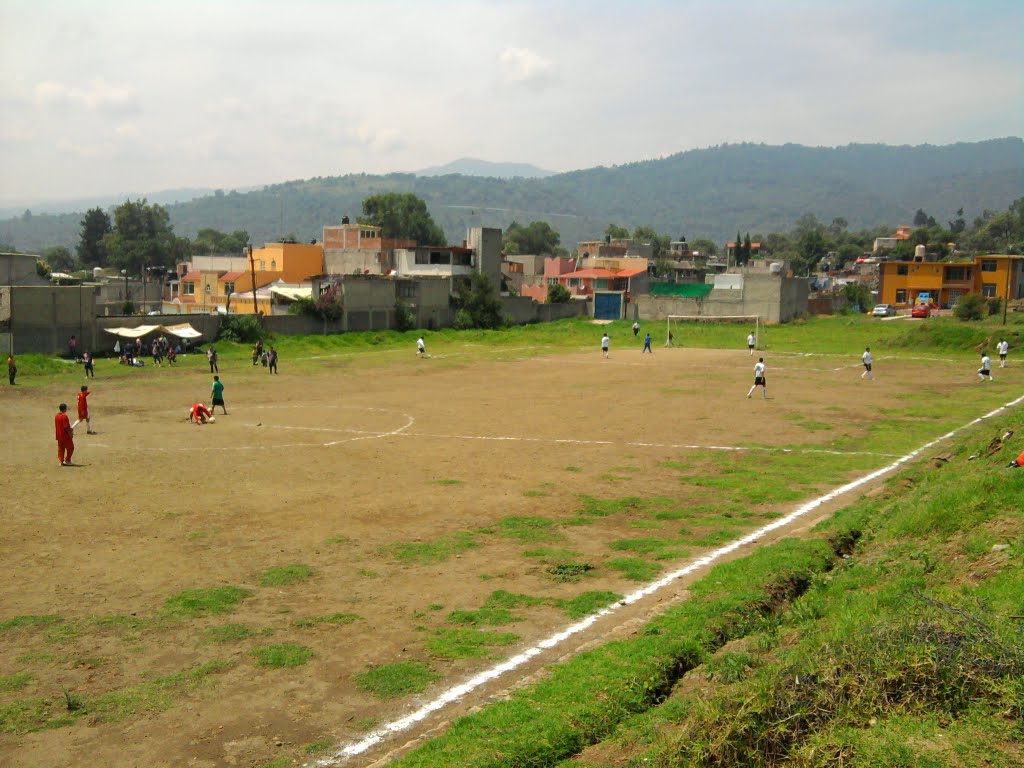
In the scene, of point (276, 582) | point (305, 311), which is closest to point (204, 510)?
point (276, 582)

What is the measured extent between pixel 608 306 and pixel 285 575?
8174 centimetres

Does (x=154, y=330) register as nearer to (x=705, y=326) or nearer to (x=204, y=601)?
(x=204, y=601)

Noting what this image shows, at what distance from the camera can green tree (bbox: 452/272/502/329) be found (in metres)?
79.0

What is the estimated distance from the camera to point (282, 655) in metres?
11.3

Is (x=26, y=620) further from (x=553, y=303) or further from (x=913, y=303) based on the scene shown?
(x=913, y=303)

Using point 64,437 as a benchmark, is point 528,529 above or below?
below

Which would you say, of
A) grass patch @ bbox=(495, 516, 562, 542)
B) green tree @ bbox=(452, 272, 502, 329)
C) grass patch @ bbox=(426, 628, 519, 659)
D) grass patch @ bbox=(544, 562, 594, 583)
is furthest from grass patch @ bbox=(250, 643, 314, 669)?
green tree @ bbox=(452, 272, 502, 329)

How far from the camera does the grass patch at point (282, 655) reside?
36.2 feet

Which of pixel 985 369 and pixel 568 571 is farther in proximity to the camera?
pixel 985 369

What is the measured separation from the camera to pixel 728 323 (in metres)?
86.0

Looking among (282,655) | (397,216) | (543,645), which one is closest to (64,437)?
(282,655)

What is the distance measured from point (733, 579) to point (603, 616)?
2.11m

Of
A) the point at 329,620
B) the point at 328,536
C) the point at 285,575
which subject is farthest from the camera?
the point at 328,536

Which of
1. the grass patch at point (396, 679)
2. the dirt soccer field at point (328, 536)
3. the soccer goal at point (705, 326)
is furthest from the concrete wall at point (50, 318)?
the grass patch at point (396, 679)
